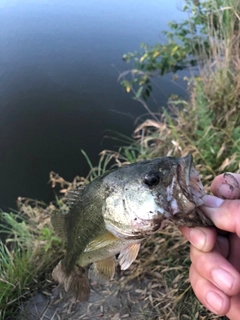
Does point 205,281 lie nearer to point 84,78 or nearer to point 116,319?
point 116,319

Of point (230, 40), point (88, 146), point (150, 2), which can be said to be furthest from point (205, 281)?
point (150, 2)

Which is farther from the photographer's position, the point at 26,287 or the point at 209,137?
the point at 209,137

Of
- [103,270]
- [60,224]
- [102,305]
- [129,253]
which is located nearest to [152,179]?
[129,253]

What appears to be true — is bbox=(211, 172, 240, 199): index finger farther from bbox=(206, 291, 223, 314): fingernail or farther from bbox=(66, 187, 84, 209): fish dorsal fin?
bbox=(66, 187, 84, 209): fish dorsal fin

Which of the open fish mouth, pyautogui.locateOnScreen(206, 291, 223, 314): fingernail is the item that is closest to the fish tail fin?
pyautogui.locateOnScreen(206, 291, 223, 314): fingernail

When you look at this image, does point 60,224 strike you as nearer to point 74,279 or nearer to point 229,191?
point 74,279

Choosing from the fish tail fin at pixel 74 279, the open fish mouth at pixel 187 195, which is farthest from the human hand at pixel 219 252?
the fish tail fin at pixel 74 279
